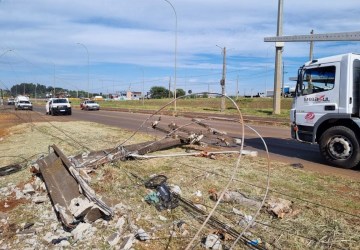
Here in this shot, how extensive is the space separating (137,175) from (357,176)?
4.97 m

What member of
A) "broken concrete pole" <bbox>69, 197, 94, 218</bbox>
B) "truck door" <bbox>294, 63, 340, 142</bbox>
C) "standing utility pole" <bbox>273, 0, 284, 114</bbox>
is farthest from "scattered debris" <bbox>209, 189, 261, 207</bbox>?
"standing utility pole" <bbox>273, 0, 284, 114</bbox>

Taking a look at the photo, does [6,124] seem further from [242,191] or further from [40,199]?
[242,191]

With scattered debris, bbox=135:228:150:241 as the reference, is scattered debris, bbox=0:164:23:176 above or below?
above

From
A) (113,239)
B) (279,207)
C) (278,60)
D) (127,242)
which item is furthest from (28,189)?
(278,60)

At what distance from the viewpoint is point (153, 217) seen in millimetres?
5621

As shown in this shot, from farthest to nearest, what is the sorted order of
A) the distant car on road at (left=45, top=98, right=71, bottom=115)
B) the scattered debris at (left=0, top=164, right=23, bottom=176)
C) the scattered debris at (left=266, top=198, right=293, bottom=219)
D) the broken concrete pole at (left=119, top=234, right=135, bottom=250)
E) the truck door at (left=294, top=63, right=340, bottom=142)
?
the distant car on road at (left=45, top=98, right=71, bottom=115) < the truck door at (left=294, top=63, right=340, bottom=142) < the scattered debris at (left=0, top=164, right=23, bottom=176) < the scattered debris at (left=266, top=198, right=293, bottom=219) < the broken concrete pole at (left=119, top=234, right=135, bottom=250)

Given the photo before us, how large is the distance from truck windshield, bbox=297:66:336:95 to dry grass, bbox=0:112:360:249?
2390 mm

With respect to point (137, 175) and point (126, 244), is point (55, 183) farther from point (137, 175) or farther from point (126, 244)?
point (126, 244)

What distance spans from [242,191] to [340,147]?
4283 mm

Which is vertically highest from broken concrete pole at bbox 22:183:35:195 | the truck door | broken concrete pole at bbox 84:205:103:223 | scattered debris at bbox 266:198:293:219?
the truck door

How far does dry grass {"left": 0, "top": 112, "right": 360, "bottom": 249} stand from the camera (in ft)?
15.9

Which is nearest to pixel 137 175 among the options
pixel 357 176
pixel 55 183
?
pixel 55 183

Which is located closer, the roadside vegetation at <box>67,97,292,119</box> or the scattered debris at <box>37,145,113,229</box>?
the scattered debris at <box>37,145,113,229</box>

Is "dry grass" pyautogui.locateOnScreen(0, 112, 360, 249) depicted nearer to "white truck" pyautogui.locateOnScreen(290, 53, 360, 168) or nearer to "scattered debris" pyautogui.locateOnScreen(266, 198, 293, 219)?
"scattered debris" pyautogui.locateOnScreen(266, 198, 293, 219)
